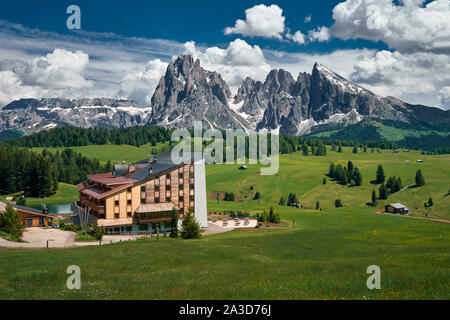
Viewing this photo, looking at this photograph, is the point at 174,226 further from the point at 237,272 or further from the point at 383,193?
the point at 383,193

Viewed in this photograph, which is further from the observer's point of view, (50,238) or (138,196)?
(138,196)

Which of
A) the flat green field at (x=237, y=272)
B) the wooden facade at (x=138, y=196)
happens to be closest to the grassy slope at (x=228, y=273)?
the flat green field at (x=237, y=272)

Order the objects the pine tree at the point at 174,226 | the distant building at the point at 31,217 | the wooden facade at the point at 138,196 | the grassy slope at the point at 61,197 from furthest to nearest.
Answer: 1. the grassy slope at the point at 61,197
2. the distant building at the point at 31,217
3. the wooden facade at the point at 138,196
4. the pine tree at the point at 174,226

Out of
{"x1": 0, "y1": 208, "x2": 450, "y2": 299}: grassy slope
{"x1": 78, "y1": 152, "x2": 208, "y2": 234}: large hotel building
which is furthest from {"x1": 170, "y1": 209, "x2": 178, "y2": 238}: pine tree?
{"x1": 0, "y1": 208, "x2": 450, "y2": 299}: grassy slope

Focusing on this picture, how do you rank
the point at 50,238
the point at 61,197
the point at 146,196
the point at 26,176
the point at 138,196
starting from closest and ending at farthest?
the point at 50,238 → the point at 138,196 → the point at 146,196 → the point at 61,197 → the point at 26,176

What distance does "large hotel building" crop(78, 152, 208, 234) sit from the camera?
74500 mm

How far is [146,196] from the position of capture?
7806cm

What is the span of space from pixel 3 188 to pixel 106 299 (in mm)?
148212

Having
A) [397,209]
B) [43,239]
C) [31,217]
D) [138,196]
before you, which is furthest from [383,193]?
[43,239]

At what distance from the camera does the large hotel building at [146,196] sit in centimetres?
7450

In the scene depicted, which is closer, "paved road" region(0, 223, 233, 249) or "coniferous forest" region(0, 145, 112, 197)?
"paved road" region(0, 223, 233, 249)

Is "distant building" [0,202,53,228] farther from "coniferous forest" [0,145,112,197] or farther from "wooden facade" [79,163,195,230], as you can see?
"coniferous forest" [0,145,112,197]

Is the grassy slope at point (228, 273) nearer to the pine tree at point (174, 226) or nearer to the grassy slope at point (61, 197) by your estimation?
the pine tree at point (174, 226)
